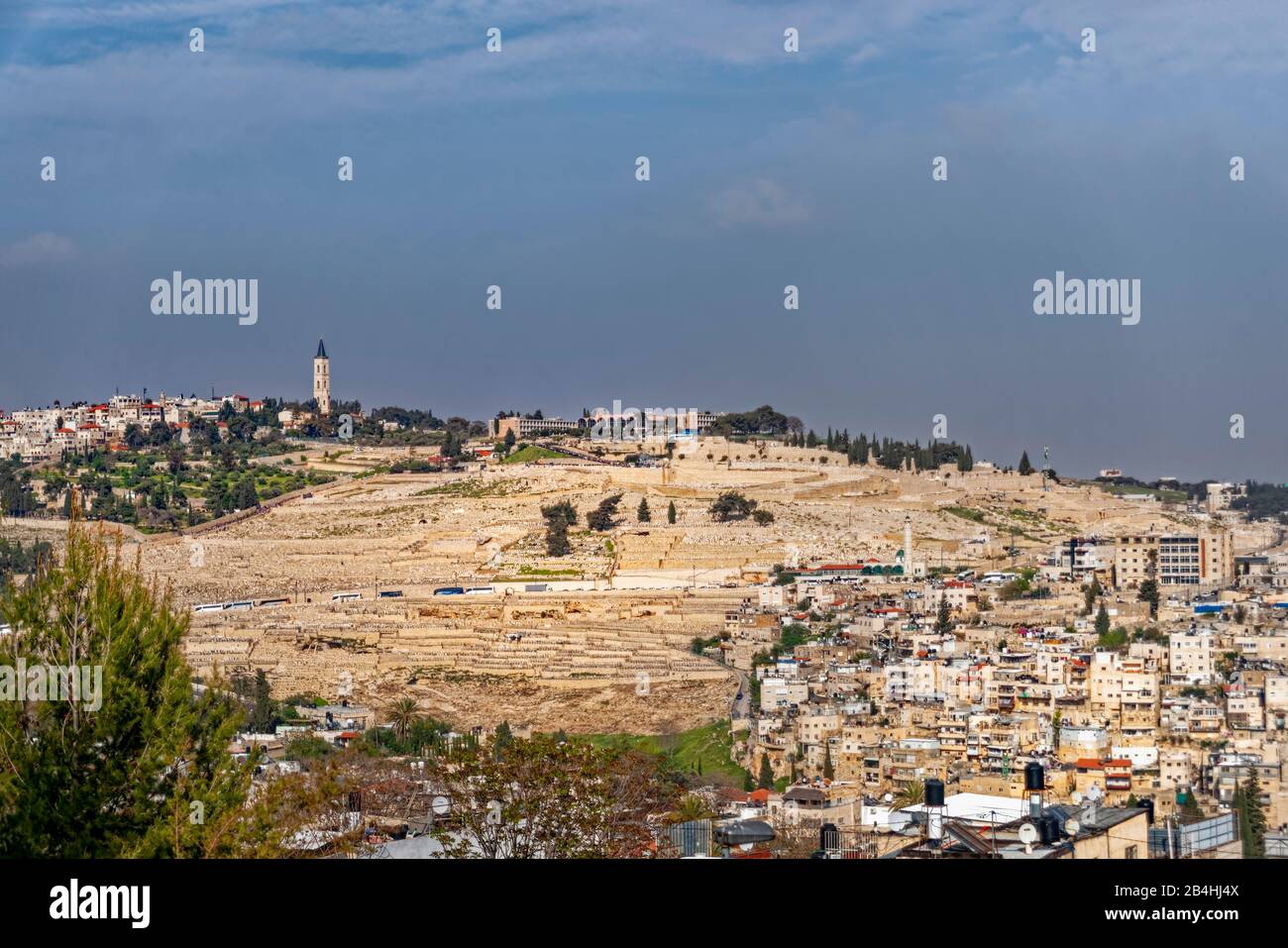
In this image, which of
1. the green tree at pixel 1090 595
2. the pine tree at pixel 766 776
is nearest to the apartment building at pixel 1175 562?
the green tree at pixel 1090 595

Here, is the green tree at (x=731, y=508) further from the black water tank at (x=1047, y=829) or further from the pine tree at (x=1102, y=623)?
the black water tank at (x=1047, y=829)

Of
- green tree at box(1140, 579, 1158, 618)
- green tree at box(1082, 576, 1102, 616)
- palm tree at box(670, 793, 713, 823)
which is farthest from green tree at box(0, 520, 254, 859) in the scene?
green tree at box(1140, 579, 1158, 618)

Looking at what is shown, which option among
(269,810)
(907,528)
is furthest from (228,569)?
(269,810)

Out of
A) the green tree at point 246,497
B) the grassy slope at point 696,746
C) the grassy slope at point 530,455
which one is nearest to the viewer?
A: the grassy slope at point 696,746

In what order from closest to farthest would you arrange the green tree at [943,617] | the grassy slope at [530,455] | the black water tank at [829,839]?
the black water tank at [829,839]
the green tree at [943,617]
the grassy slope at [530,455]

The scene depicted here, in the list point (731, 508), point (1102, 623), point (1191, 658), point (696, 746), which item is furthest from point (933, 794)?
point (731, 508)

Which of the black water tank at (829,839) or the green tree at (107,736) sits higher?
the green tree at (107,736)
